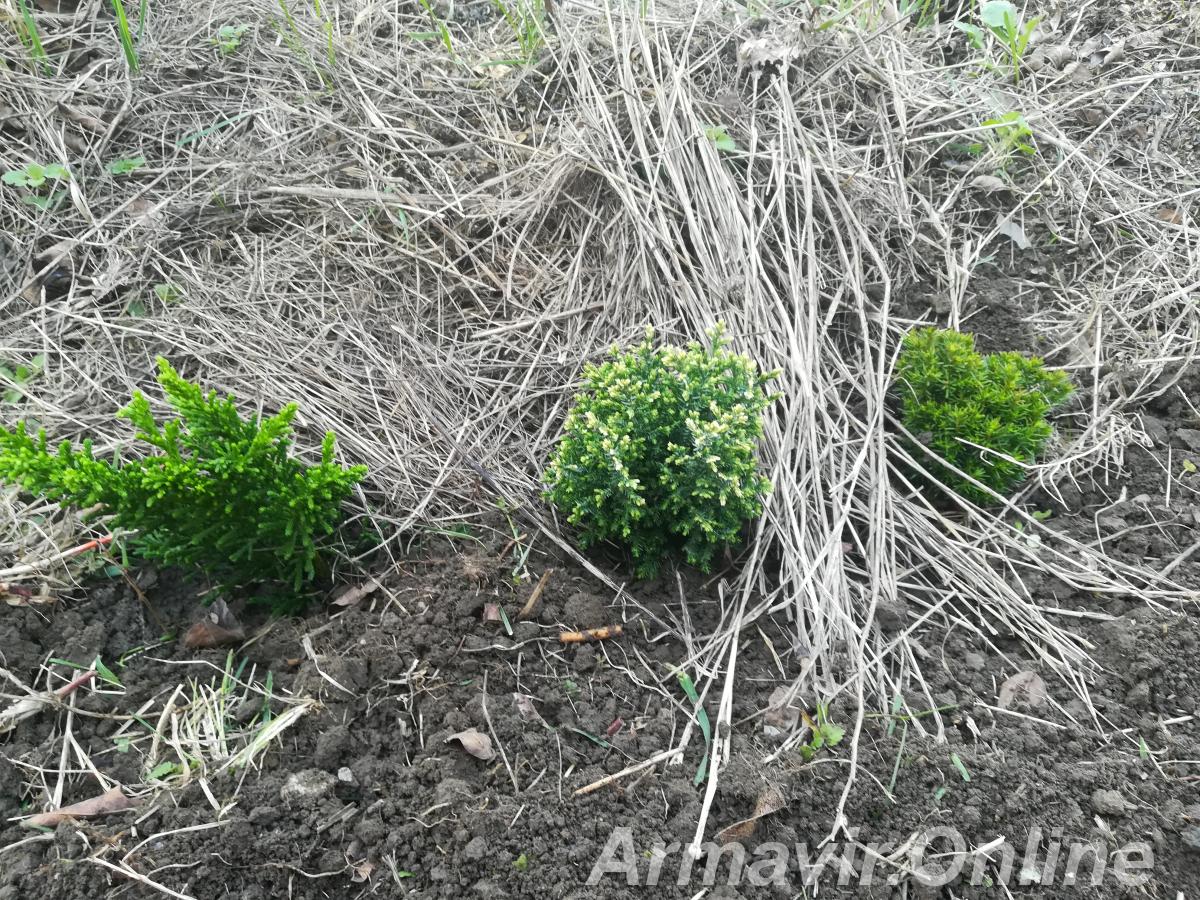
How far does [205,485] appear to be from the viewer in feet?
6.53

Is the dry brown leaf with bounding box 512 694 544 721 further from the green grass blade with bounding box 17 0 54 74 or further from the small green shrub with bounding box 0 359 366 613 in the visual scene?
the green grass blade with bounding box 17 0 54 74

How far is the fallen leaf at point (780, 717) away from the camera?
2.12 m

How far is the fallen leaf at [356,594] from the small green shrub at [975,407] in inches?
70.6

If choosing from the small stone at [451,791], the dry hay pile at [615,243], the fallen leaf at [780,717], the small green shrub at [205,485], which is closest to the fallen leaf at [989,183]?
the dry hay pile at [615,243]

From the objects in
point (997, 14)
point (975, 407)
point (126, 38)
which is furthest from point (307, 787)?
point (997, 14)

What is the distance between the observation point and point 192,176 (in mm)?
3336

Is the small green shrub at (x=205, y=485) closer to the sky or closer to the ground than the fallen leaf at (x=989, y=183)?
closer to the sky

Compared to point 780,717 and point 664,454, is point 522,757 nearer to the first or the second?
point 780,717

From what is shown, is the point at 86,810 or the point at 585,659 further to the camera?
the point at 585,659

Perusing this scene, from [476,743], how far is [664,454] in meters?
0.90

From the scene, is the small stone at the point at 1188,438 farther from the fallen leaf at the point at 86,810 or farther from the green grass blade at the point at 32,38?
the green grass blade at the point at 32,38

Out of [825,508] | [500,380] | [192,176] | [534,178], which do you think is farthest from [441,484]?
[192,176]

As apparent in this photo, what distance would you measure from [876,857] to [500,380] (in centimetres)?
184

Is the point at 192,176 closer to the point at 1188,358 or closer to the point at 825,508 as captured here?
the point at 825,508
